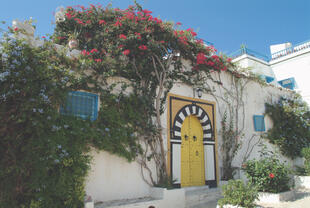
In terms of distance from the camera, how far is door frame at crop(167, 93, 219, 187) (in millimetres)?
6188

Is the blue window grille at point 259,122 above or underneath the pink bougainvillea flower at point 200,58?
underneath

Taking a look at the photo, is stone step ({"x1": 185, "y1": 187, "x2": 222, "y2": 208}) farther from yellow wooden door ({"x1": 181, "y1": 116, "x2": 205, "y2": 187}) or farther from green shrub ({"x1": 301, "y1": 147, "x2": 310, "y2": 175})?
green shrub ({"x1": 301, "y1": 147, "x2": 310, "y2": 175})

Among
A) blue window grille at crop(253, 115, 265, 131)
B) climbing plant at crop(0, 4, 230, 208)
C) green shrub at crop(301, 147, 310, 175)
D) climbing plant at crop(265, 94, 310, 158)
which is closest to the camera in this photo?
climbing plant at crop(0, 4, 230, 208)

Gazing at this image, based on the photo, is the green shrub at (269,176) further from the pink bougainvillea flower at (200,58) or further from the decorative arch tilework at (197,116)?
the pink bougainvillea flower at (200,58)

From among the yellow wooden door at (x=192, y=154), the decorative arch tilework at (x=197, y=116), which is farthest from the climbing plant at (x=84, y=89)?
the yellow wooden door at (x=192, y=154)

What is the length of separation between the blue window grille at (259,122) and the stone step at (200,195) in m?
3.35

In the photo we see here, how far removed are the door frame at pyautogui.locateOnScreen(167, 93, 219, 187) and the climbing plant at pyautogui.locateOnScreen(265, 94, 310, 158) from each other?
3.02 meters

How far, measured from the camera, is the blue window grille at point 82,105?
16.1ft

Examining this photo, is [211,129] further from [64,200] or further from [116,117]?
[64,200]

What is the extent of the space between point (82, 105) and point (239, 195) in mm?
3632

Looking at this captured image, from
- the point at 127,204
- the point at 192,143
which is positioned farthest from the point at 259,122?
the point at 127,204

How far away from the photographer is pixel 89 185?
187 inches

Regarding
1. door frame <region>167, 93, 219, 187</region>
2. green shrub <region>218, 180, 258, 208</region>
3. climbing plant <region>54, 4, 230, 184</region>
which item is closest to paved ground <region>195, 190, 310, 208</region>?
door frame <region>167, 93, 219, 187</region>

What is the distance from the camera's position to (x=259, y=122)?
888 centimetres
